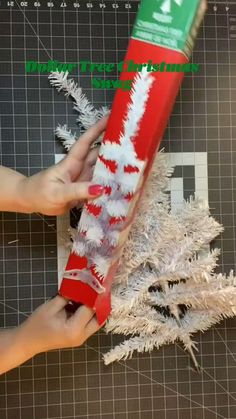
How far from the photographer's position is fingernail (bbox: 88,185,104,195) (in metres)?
0.65

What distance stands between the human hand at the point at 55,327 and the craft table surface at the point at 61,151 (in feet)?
0.35

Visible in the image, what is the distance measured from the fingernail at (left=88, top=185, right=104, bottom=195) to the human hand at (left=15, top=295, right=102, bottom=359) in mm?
184

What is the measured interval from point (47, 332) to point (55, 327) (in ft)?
0.05

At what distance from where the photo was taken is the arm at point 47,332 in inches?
27.4

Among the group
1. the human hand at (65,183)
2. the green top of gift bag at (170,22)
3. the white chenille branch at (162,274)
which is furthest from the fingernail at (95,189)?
the green top of gift bag at (170,22)

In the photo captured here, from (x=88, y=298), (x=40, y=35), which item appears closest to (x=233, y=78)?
(x=40, y=35)

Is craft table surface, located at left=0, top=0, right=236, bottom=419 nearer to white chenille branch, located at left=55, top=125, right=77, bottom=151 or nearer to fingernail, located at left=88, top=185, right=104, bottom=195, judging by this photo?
white chenille branch, located at left=55, top=125, right=77, bottom=151

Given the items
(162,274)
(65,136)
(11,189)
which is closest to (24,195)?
(11,189)

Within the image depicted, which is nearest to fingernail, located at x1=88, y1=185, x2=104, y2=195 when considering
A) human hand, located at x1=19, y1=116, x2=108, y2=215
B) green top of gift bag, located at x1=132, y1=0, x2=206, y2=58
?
human hand, located at x1=19, y1=116, x2=108, y2=215

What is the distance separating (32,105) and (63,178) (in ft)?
0.73

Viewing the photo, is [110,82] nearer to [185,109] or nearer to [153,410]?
[185,109]

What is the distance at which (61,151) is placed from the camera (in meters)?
0.82

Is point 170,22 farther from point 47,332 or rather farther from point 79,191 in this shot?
point 47,332

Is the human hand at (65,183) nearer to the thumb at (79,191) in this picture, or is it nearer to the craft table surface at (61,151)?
the thumb at (79,191)
